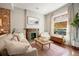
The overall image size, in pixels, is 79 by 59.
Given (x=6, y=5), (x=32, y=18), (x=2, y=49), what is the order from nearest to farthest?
1. (x=2, y=49)
2. (x=6, y=5)
3. (x=32, y=18)

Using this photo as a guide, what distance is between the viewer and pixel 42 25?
205 centimetres

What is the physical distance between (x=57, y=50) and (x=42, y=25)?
0.63m

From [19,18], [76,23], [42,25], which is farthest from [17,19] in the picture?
[76,23]

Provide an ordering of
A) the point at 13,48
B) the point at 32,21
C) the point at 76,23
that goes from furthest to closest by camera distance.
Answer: the point at 32,21, the point at 76,23, the point at 13,48

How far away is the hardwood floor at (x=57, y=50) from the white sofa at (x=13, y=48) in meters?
0.13

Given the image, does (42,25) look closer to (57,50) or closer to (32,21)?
(32,21)

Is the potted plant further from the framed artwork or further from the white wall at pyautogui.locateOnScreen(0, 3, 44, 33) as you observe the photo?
the framed artwork

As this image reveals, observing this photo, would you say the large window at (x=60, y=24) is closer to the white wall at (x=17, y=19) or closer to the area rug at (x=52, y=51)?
the area rug at (x=52, y=51)

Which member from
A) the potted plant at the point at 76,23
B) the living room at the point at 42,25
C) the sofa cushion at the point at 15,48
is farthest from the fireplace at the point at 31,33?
the potted plant at the point at 76,23

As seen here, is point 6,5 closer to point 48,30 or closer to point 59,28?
point 48,30

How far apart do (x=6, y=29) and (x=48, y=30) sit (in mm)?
900

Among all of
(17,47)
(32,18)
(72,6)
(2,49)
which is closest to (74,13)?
(72,6)

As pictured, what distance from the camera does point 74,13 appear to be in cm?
192

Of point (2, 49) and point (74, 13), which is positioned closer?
point (2, 49)
